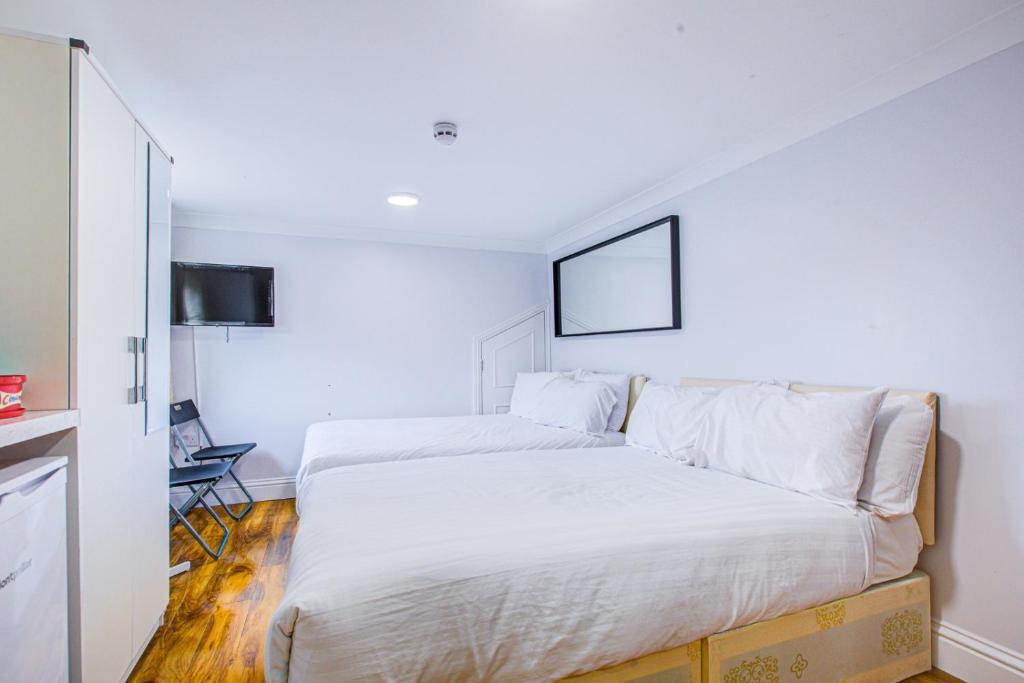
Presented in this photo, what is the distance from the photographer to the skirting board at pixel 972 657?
5.30 feet

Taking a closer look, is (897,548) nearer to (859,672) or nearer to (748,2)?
(859,672)

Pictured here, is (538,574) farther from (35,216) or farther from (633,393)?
(633,393)

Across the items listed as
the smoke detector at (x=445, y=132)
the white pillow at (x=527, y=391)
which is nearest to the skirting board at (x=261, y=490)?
the white pillow at (x=527, y=391)

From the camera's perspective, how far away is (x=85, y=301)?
1.40 meters

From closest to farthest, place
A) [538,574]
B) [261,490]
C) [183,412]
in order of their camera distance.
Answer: [538,574], [183,412], [261,490]

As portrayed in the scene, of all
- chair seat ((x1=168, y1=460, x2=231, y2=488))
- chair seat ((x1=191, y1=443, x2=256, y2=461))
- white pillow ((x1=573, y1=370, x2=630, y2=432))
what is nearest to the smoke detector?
white pillow ((x1=573, y1=370, x2=630, y2=432))

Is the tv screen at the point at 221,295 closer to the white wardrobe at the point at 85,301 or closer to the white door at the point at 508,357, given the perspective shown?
the white door at the point at 508,357

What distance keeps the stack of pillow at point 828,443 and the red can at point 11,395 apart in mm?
2442

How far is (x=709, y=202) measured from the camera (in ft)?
9.33

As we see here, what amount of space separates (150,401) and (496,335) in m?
3.10

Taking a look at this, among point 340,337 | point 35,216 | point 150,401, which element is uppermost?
point 35,216

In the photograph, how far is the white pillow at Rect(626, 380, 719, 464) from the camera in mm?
2420

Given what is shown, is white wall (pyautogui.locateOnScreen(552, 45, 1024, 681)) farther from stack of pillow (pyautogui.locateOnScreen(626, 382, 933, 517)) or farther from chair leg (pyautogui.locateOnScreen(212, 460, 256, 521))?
chair leg (pyautogui.locateOnScreen(212, 460, 256, 521))

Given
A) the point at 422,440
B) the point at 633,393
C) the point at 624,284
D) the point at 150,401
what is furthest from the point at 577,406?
the point at 150,401
